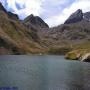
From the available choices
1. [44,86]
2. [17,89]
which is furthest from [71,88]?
[17,89]

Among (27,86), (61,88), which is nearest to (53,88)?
(61,88)

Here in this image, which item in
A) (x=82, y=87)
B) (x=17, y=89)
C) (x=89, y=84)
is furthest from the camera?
(x=89, y=84)

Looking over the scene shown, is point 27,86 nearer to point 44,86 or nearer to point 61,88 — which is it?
point 44,86

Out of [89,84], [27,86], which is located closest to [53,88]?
[27,86]

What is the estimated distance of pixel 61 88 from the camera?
3004 inches

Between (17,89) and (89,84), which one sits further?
(89,84)

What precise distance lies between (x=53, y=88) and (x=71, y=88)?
197 inches

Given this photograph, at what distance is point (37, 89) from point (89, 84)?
18913 mm

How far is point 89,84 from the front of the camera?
8488cm

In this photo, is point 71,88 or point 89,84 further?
point 89,84

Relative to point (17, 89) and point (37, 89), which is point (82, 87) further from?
point (17, 89)

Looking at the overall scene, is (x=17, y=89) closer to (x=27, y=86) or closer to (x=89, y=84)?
(x=27, y=86)

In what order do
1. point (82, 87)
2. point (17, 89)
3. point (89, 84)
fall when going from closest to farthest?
point (17, 89) < point (82, 87) < point (89, 84)

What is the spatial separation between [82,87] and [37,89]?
13.6 meters
